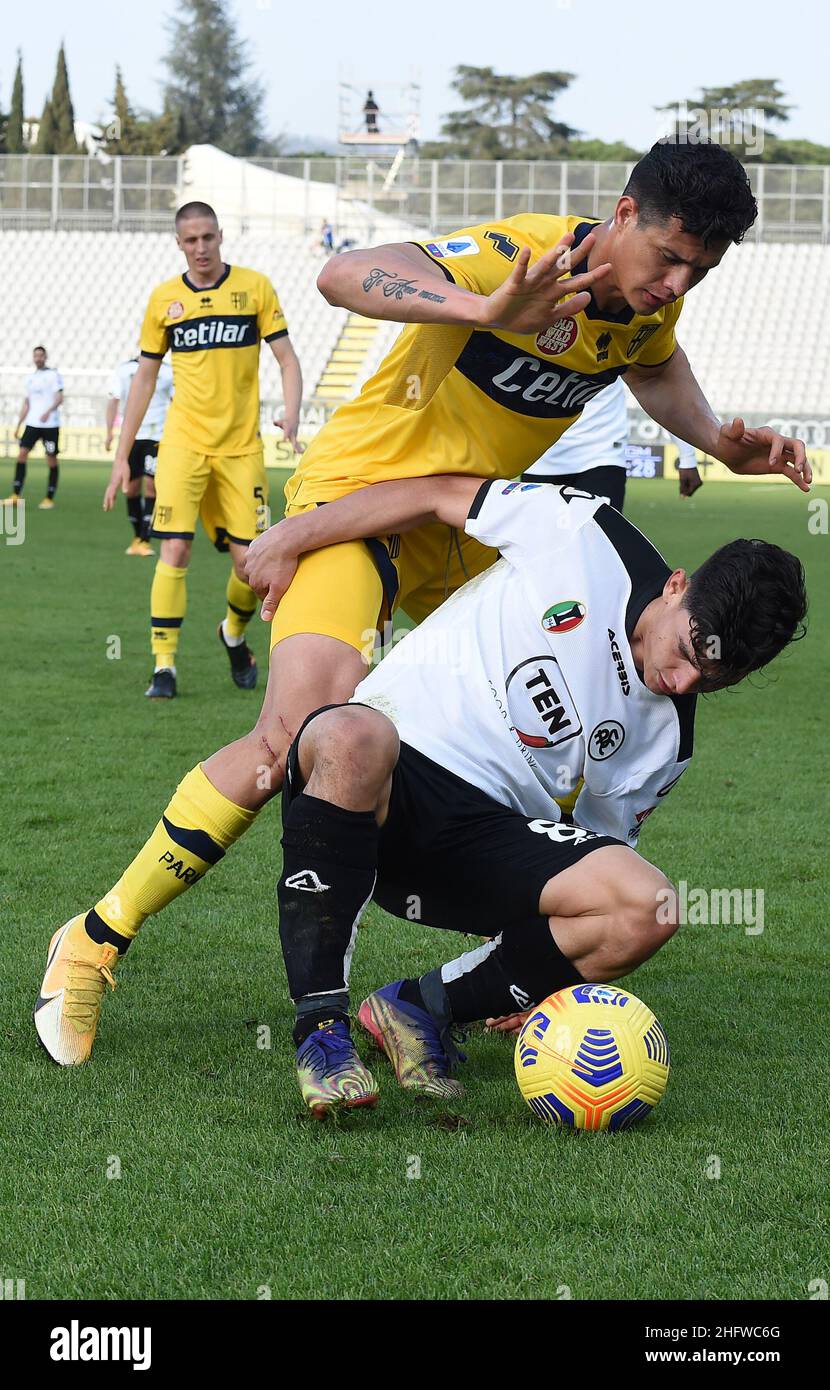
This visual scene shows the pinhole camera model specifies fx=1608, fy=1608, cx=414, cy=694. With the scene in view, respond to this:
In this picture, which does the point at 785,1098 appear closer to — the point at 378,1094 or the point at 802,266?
the point at 378,1094

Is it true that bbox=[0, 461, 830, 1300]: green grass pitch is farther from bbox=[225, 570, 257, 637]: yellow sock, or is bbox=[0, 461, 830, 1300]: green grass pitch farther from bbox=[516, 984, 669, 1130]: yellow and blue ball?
bbox=[225, 570, 257, 637]: yellow sock

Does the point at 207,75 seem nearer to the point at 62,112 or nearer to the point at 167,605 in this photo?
the point at 62,112

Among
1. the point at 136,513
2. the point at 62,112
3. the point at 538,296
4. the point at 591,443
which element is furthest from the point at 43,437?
the point at 62,112

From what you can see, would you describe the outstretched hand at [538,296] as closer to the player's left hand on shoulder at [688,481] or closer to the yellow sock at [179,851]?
the yellow sock at [179,851]

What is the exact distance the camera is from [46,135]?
70.2m

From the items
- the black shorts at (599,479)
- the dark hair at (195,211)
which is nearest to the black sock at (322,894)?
the black shorts at (599,479)

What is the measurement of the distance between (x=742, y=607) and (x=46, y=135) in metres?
73.3

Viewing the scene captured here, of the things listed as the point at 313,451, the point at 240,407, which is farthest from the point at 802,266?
the point at 313,451

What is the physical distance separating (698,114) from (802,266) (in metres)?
27.2

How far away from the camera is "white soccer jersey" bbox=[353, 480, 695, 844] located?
11.1 ft

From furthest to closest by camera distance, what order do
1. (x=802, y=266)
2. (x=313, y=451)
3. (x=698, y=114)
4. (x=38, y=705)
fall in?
(x=698, y=114), (x=802, y=266), (x=38, y=705), (x=313, y=451)

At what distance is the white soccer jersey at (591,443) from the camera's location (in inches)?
304

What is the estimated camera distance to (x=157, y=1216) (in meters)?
2.82
